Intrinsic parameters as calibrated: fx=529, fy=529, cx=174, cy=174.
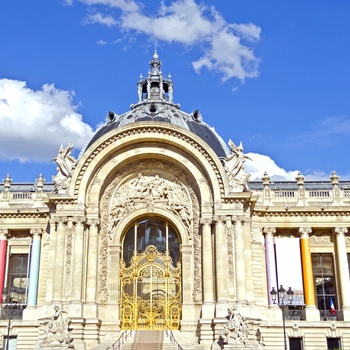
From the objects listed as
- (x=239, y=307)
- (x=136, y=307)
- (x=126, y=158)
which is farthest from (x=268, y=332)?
(x=126, y=158)

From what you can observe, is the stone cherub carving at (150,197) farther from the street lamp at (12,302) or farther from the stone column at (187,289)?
the street lamp at (12,302)

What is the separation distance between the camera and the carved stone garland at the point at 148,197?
2973 cm

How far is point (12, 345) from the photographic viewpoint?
2909cm

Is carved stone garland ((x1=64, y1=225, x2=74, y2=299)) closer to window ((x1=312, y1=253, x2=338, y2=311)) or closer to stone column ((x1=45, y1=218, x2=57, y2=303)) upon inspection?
stone column ((x1=45, y1=218, x2=57, y2=303))

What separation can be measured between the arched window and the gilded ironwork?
1.00 feet

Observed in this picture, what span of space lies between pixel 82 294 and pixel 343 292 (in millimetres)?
14513

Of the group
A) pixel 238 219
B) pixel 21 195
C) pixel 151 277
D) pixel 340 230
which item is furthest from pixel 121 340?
pixel 340 230

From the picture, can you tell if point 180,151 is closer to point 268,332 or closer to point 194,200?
point 194,200

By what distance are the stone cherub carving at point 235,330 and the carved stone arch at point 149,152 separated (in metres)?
6.51

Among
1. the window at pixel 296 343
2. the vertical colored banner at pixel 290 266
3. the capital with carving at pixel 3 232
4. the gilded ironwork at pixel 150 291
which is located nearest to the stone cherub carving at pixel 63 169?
the capital with carving at pixel 3 232

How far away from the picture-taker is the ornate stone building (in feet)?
90.7

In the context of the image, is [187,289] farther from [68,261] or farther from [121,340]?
[68,261]

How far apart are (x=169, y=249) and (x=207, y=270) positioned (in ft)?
9.91

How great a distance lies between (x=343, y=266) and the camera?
30234mm
